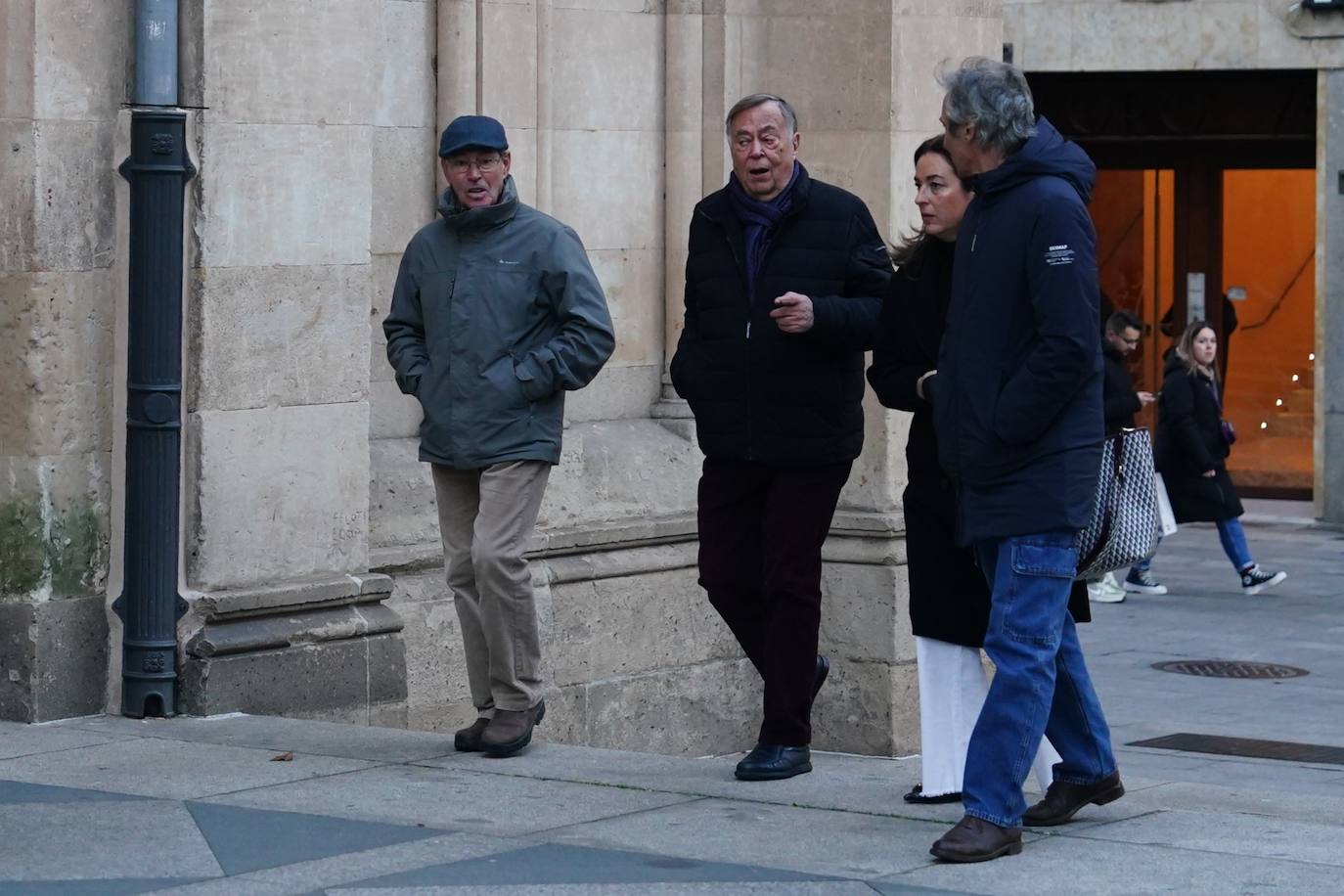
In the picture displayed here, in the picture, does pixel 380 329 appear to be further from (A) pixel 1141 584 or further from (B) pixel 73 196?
(A) pixel 1141 584

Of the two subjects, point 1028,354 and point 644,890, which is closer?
point 644,890

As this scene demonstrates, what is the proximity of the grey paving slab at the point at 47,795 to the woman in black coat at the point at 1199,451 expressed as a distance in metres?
9.60

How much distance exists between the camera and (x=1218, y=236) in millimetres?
20703

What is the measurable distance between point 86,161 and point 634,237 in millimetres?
2994

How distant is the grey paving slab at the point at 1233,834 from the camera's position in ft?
17.5

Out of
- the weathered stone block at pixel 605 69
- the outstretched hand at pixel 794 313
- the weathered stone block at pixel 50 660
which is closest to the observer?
the outstretched hand at pixel 794 313

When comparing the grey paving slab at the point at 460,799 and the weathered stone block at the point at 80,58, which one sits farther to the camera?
the weathered stone block at the point at 80,58

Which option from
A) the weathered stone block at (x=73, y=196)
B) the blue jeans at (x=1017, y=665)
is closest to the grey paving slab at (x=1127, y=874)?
the blue jeans at (x=1017, y=665)

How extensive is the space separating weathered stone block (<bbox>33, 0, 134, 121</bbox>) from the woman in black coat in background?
2.70m

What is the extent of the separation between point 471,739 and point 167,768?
835 millimetres

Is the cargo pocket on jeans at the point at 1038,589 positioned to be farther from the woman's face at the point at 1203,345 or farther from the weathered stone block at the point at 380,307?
the woman's face at the point at 1203,345

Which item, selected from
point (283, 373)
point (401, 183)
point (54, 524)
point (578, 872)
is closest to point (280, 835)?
point (578, 872)

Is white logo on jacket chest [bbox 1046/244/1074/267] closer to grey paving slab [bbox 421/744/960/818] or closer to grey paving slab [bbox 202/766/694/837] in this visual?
grey paving slab [bbox 421/744/960/818]

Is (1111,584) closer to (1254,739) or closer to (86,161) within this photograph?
(1254,739)
